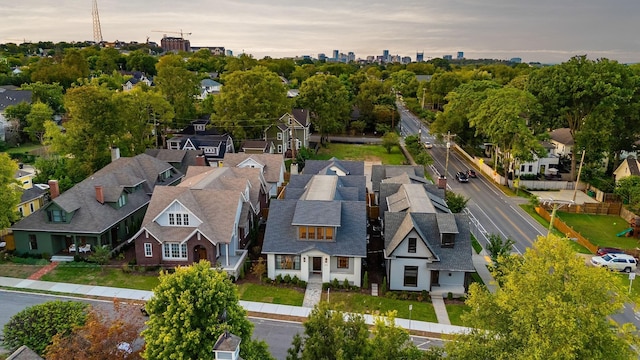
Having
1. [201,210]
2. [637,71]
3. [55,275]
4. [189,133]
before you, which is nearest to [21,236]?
[55,275]

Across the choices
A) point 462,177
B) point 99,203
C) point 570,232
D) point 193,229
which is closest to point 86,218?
point 99,203

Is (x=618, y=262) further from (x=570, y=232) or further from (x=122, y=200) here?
(x=122, y=200)

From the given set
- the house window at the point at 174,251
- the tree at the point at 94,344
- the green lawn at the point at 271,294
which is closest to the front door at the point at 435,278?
the green lawn at the point at 271,294

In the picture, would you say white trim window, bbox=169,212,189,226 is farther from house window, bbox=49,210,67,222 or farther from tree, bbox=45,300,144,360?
tree, bbox=45,300,144,360

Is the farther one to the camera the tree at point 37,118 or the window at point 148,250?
the tree at point 37,118

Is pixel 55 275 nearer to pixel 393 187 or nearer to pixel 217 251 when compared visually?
pixel 217 251

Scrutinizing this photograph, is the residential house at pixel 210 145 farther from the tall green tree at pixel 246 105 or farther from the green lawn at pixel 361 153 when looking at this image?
the green lawn at pixel 361 153
